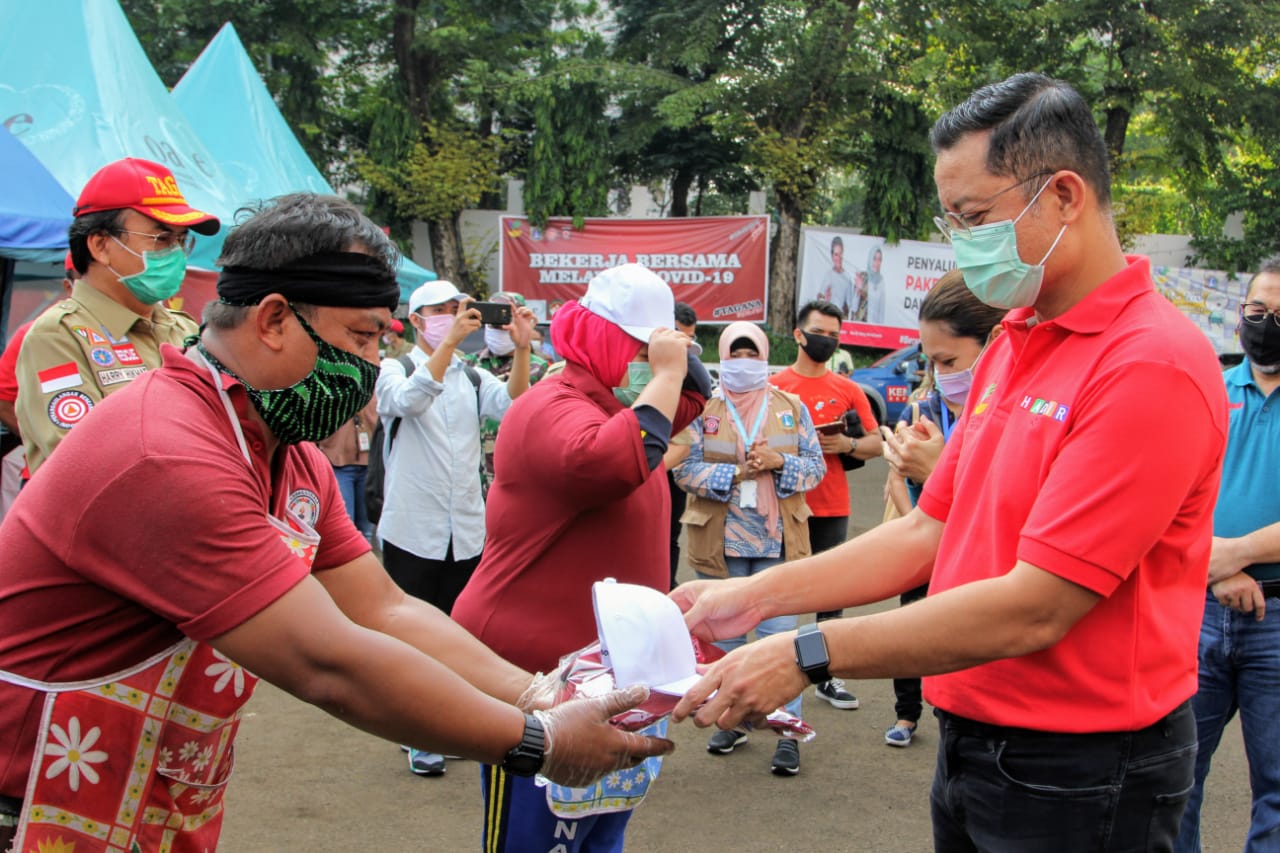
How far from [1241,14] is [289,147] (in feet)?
52.6

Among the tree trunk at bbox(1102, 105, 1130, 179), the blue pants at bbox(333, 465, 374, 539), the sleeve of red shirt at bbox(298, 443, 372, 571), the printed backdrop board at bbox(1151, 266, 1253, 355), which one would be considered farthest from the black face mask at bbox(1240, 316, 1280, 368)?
the tree trunk at bbox(1102, 105, 1130, 179)

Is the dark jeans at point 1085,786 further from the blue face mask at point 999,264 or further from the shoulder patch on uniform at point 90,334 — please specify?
the shoulder patch on uniform at point 90,334

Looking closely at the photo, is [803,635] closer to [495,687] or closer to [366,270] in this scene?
[495,687]

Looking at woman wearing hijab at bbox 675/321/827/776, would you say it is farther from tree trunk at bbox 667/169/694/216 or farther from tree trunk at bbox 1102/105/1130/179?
tree trunk at bbox 667/169/694/216

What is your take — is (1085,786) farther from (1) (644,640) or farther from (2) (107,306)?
(2) (107,306)

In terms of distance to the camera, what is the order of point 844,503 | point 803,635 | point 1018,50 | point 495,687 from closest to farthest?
point 803,635 → point 495,687 → point 844,503 → point 1018,50

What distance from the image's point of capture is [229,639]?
1864 mm

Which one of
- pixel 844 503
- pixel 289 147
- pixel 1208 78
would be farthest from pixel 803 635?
pixel 1208 78

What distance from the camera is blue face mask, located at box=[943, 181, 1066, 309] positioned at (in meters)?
2.18

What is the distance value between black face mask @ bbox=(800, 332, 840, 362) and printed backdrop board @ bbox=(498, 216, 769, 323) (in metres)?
13.4

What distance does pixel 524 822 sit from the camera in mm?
3160

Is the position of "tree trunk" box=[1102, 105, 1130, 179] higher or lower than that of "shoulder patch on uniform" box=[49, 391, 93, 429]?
higher

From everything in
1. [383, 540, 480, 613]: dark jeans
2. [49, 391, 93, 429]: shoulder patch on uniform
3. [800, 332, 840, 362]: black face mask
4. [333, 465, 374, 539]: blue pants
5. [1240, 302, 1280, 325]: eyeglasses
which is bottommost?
[333, 465, 374, 539]: blue pants

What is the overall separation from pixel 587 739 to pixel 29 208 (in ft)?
23.4
